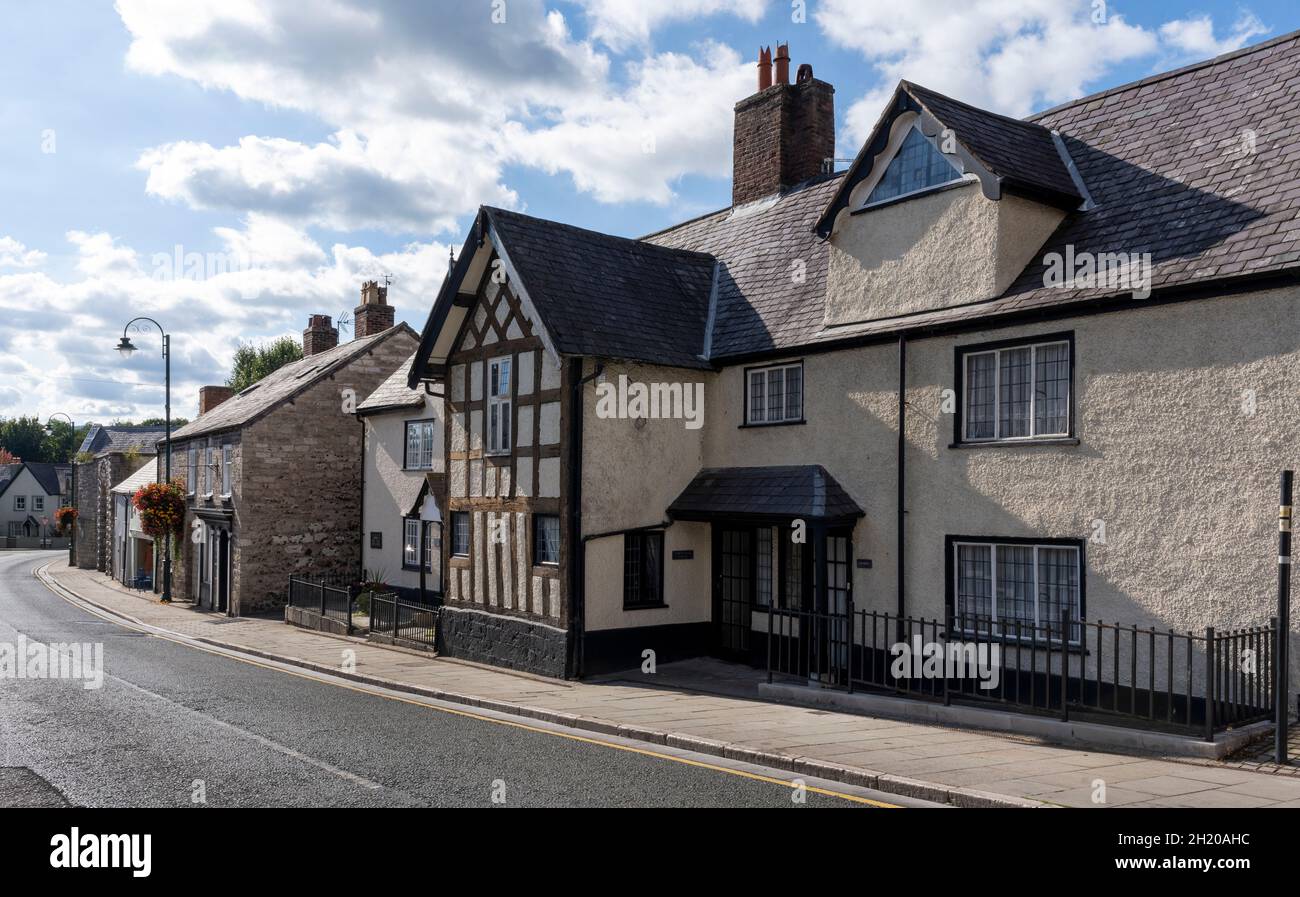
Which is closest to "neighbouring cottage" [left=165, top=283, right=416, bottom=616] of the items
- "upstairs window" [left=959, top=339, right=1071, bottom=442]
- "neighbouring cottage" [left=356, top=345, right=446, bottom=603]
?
"neighbouring cottage" [left=356, top=345, right=446, bottom=603]

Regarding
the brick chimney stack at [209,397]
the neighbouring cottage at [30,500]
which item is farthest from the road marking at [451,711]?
the neighbouring cottage at [30,500]

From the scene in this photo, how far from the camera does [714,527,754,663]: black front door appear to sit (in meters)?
17.8

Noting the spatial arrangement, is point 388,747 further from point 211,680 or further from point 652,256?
point 652,256

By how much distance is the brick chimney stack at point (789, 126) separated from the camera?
21.1 metres

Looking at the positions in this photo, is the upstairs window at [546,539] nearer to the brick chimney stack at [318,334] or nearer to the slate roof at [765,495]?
the slate roof at [765,495]

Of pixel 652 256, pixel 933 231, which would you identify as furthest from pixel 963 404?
pixel 652 256

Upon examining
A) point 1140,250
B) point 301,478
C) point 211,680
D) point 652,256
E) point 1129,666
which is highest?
point 652,256

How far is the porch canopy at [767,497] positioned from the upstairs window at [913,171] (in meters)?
4.52

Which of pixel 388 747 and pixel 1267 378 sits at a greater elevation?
pixel 1267 378

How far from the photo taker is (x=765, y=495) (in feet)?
53.7

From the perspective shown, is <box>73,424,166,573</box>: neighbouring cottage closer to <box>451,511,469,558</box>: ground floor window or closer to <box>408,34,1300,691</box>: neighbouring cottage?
<box>451,511,469,558</box>: ground floor window

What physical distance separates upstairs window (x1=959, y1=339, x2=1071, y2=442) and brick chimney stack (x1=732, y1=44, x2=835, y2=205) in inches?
339

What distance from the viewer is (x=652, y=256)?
20047mm
